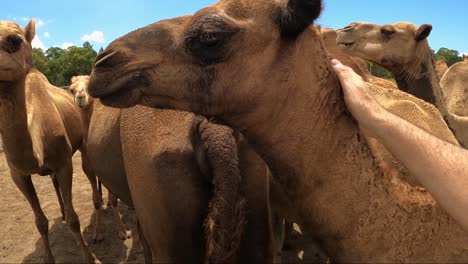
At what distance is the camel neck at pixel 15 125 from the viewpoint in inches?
179

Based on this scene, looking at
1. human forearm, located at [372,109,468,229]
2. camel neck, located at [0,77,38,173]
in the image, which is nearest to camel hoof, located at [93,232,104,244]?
camel neck, located at [0,77,38,173]

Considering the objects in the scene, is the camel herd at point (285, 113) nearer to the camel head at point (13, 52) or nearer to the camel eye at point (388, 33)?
the camel head at point (13, 52)

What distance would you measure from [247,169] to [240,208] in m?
0.31

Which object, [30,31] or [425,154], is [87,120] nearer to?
[30,31]

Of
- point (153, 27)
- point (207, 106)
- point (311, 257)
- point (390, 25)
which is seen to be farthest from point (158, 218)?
point (390, 25)

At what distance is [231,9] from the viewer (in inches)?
76.8

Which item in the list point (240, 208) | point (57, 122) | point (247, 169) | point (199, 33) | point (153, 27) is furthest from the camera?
point (57, 122)

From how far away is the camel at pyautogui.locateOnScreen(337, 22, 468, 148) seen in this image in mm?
5598

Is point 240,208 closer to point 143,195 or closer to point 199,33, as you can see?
point 143,195

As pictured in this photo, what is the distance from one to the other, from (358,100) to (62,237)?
590cm

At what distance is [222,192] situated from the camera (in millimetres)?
2582

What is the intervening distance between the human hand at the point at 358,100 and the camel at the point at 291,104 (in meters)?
0.09

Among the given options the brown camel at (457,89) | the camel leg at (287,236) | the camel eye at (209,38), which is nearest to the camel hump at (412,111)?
the camel eye at (209,38)

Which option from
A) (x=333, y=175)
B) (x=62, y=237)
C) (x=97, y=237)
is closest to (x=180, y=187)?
(x=333, y=175)
